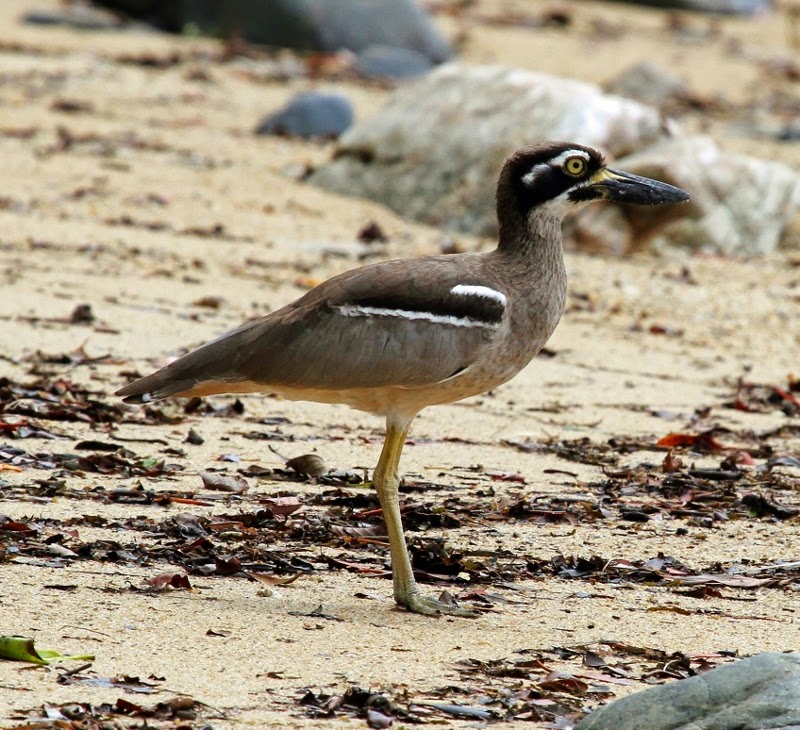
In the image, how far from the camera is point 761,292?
387 inches

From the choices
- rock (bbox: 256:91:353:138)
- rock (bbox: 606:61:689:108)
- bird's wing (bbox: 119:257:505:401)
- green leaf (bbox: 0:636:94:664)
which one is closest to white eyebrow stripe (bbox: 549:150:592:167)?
bird's wing (bbox: 119:257:505:401)

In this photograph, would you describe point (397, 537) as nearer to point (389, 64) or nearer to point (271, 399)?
point (271, 399)

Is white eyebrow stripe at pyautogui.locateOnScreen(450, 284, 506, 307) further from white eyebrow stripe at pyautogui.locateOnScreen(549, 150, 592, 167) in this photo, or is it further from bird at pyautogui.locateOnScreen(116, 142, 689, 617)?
white eyebrow stripe at pyautogui.locateOnScreen(549, 150, 592, 167)

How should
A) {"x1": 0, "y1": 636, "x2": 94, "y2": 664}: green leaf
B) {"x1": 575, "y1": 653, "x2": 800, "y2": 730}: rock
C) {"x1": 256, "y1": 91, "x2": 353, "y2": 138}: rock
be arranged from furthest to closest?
{"x1": 256, "y1": 91, "x2": 353, "y2": 138}: rock → {"x1": 0, "y1": 636, "x2": 94, "y2": 664}: green leaf → {"x1": 575, "y1": 653, "x2": 800, "y2": 730}: rock

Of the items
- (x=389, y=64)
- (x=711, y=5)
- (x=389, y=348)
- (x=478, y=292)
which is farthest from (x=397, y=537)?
(x=711, y=5)

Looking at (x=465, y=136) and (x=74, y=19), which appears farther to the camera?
(x=74, y=19)

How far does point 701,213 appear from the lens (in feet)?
35.6

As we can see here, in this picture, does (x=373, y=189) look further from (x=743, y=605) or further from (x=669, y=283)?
(x=743, y=605)

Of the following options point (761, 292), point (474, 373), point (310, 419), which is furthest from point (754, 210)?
point (474, 373)

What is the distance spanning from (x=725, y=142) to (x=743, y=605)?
33.1 ft

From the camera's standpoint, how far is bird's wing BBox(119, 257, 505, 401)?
197 inches

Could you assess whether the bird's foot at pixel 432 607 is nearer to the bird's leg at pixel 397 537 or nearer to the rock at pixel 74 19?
the bird's leg at pixel 397 537

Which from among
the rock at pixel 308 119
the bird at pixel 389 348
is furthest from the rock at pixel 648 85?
the bird at pixel 389 348

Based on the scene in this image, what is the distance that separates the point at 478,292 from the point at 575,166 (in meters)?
0.74
